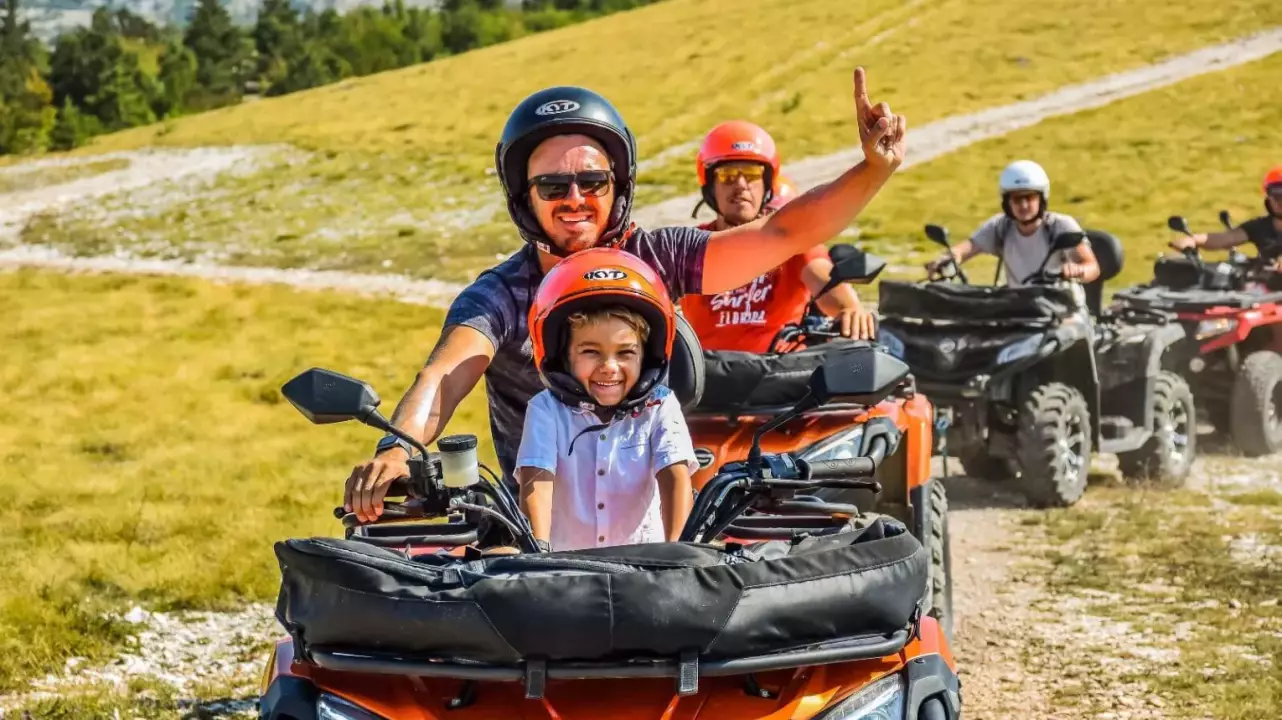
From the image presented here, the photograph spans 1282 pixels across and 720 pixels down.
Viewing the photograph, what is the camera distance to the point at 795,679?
3.53 metres

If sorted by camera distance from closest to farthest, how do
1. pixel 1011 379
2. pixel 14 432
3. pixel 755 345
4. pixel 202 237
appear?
1. pixel 755 345
2. pixel 1011 379
3. pixel 14 432
4. pixel 202 237

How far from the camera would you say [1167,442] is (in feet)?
38.2

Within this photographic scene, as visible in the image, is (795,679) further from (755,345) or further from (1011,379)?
(1011,379)

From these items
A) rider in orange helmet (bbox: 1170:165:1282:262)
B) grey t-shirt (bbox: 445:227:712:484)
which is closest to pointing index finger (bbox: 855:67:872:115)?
grey t-shirt (bbox: 445:227:712:484)

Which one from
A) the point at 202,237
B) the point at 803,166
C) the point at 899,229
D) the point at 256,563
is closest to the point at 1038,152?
the point at 803,166

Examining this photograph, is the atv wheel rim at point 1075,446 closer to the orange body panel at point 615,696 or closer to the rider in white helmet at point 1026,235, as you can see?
the rider in white helmet at point 1026,235

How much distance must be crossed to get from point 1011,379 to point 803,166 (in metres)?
35.9

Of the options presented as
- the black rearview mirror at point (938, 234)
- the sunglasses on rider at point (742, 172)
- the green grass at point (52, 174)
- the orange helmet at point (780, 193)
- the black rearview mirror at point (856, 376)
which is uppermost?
the green grass at point (52, 174)

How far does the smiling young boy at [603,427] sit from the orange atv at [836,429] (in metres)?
2.46

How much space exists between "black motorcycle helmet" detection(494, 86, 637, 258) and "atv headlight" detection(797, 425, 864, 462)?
6.49 ft

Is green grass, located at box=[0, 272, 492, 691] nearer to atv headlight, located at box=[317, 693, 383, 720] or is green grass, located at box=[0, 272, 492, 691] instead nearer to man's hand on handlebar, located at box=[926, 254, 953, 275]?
atv headlight, located at box=[317, 693, 383, 720]

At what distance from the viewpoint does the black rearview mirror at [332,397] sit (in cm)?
377

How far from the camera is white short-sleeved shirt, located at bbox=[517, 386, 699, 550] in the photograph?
449 centimetres

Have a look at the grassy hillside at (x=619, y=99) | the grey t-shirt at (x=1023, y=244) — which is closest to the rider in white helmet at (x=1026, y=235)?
the grey t-shirt at (x=1023, y=244)
